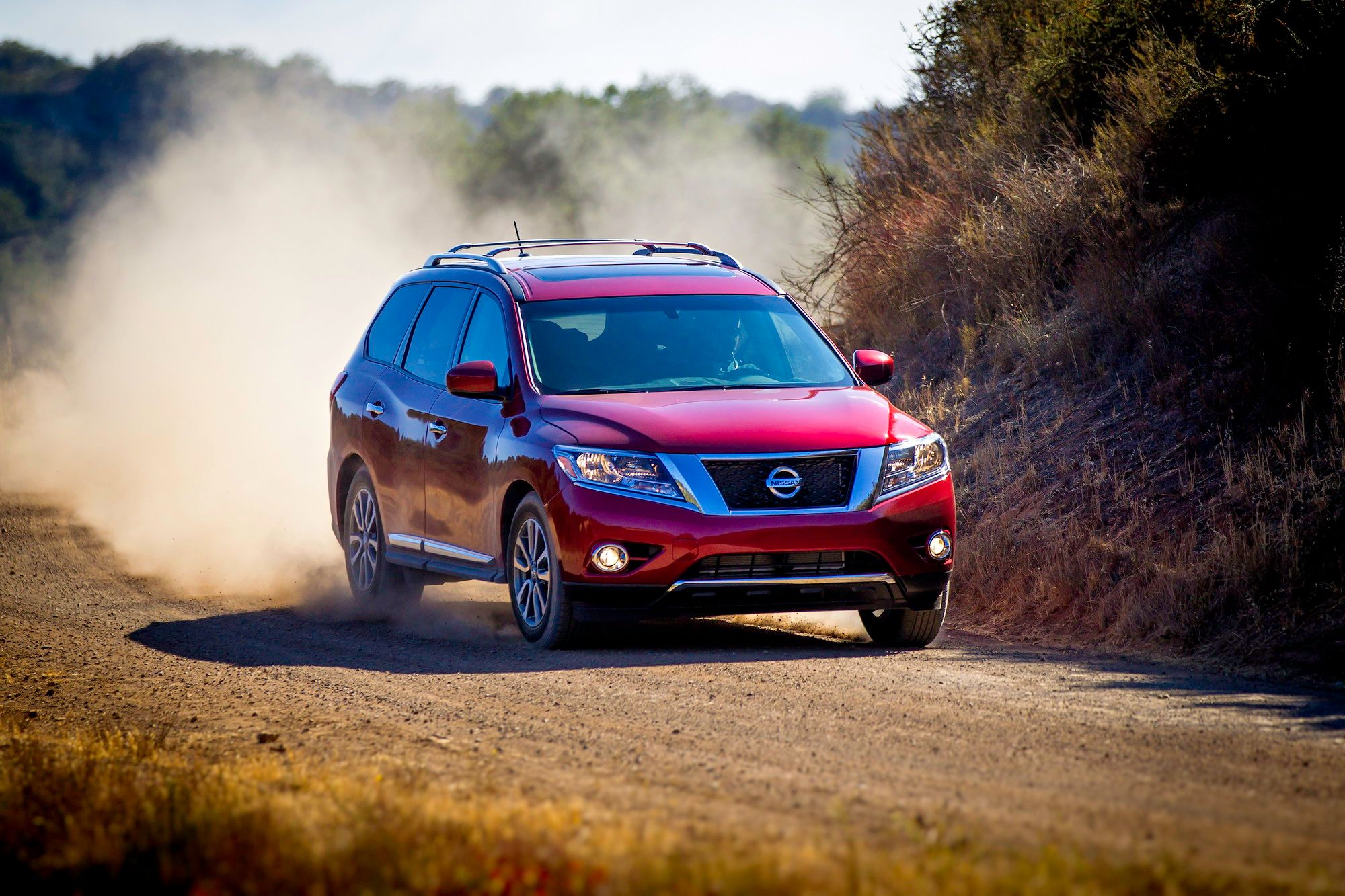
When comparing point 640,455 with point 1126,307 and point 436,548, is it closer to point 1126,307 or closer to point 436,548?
point 436,548

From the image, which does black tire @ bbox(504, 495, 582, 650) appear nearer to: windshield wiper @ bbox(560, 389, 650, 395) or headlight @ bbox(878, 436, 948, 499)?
windshield wiper @ bbox(560, 389, 650, 395)

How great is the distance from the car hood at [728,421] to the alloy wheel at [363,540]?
Answer: 254 centimetres

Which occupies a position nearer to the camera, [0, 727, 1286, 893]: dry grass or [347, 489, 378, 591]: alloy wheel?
[0, 727, 1286, 893]: dry grass

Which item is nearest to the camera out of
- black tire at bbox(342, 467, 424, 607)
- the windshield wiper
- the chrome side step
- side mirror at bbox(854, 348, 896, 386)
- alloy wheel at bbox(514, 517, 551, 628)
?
alloy wheel at bbox(514, 517, 551, 628)

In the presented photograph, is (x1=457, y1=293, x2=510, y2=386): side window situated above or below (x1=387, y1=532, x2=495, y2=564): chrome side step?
above

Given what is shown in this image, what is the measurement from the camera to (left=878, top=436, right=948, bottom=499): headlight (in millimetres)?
8773

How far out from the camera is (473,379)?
9.30m

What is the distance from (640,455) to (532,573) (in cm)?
102

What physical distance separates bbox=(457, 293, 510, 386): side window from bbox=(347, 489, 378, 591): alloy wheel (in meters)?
1.50

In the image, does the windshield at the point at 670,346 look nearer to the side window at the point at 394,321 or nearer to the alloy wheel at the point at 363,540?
the side window at the point at 394,321

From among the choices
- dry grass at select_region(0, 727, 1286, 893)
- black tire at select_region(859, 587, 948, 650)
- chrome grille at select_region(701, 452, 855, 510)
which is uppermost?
chrome grille at select_region(701, 452, 855, 510)

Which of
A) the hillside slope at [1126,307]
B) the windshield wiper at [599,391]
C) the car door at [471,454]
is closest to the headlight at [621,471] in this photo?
the windshield wiper at [599,391]

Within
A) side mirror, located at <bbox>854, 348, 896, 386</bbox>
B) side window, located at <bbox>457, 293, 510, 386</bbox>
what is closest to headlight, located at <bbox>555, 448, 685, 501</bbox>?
side window, located at <bbox>457, 293, 510, 386</bbox>

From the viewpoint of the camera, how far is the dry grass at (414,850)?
13.9 feet
